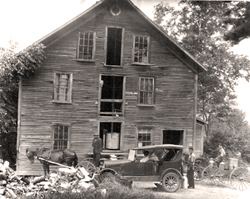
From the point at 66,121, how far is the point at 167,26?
289 inches

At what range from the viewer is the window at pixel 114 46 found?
16533mm

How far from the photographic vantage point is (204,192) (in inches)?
476

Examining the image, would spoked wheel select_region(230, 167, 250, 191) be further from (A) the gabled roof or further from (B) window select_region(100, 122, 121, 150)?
(A) the gabled roof

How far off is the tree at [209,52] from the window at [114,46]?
2.45 metres

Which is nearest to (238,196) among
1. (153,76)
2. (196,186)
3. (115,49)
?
(196,186)

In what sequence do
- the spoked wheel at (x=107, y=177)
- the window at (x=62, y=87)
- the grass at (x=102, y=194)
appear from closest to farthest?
the grass at (x=102, y=194) < the spoked wheel at (x=107, y=177) < the window at (x=62, y=87)

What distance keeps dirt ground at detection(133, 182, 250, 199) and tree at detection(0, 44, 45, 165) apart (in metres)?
5.65

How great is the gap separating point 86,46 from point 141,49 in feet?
6.44

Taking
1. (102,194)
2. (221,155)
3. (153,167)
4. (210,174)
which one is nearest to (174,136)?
(210,174)

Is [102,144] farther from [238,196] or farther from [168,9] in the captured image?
[168,9]

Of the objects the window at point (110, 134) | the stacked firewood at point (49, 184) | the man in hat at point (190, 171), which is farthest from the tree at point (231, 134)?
the stacked firewood at point (49, 184)

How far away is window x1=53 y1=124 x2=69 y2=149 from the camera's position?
1593 cm

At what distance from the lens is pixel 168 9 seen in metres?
20.7

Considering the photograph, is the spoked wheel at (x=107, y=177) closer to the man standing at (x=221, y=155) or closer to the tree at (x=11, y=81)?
the man standing at (x=221, y=155)
